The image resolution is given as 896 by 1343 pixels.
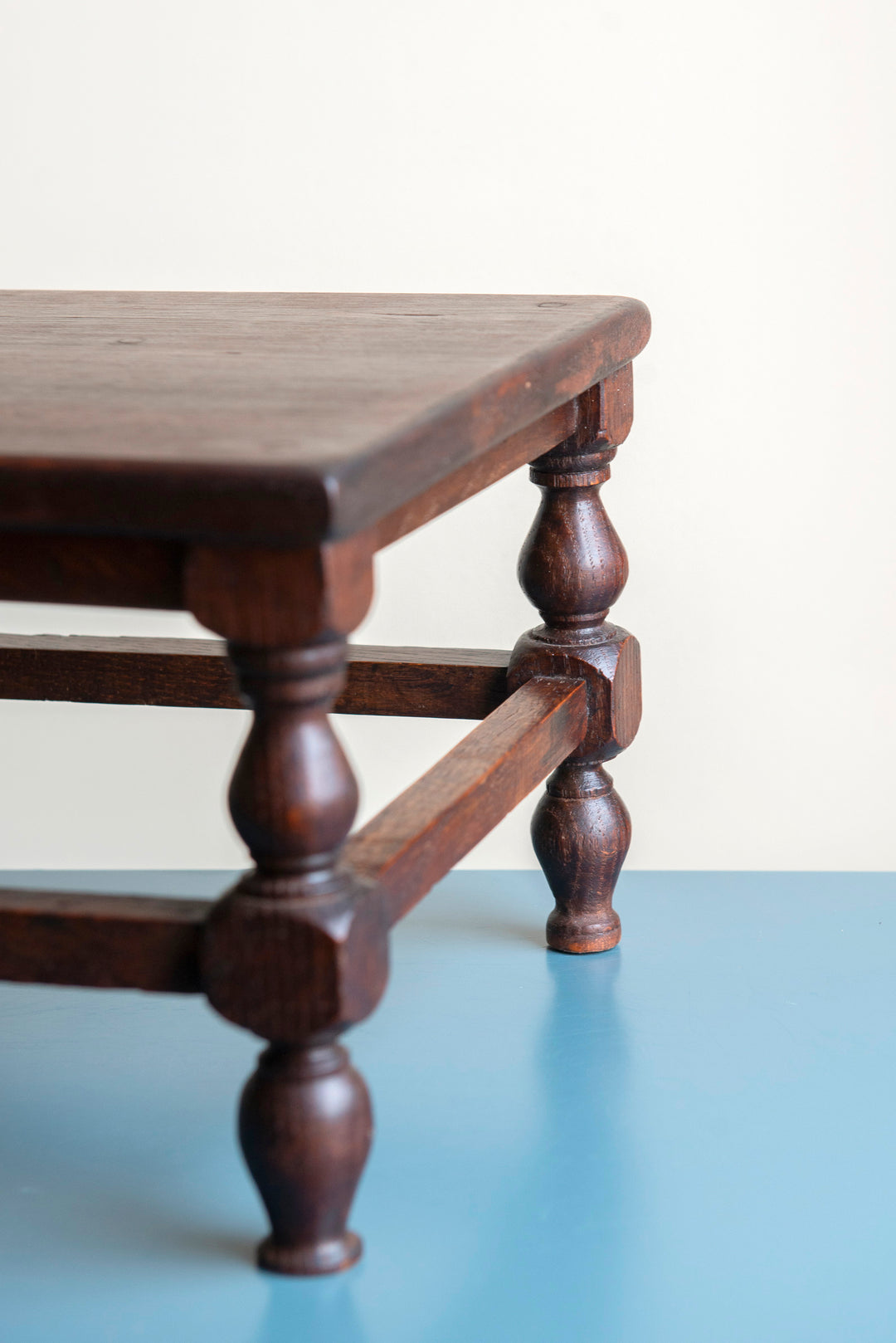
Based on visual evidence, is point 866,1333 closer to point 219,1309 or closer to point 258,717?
point 219,1309

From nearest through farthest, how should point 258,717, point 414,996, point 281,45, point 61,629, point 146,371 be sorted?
point 258,717
point 146,371
point 414,996
point 281,45
point 61,629

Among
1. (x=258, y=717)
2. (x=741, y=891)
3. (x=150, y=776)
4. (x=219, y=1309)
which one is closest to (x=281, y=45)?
(x=150, y=776)

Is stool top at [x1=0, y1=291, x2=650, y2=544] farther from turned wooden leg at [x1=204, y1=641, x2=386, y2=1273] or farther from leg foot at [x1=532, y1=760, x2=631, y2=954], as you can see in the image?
leg foot at [x1=532, y1=760, x2=631, y2=954]

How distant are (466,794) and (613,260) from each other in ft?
2.84

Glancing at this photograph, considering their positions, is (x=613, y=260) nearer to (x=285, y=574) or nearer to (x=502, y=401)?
(x=502, y=401)

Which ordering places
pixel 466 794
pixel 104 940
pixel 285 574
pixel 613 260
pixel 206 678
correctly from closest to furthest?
pixel 285 574, pixel 104 940, pixel 466 794, pixel 206 678, pixel 613 260

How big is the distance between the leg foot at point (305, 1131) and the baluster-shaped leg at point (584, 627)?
1.53ft

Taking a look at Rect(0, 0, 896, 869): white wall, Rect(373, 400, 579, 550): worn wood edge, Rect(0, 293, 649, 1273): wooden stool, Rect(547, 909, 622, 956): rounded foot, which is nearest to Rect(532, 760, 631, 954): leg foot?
Rect(547, 909, 622, 956): rounded foot

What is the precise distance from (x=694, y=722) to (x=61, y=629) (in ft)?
2.15

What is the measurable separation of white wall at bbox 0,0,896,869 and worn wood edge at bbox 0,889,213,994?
0.93m

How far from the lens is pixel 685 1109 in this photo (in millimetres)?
1055

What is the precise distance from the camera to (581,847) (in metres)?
1.27

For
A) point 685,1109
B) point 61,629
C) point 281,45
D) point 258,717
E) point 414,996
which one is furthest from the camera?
point 61,629

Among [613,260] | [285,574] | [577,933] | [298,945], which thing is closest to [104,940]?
[298,945]
